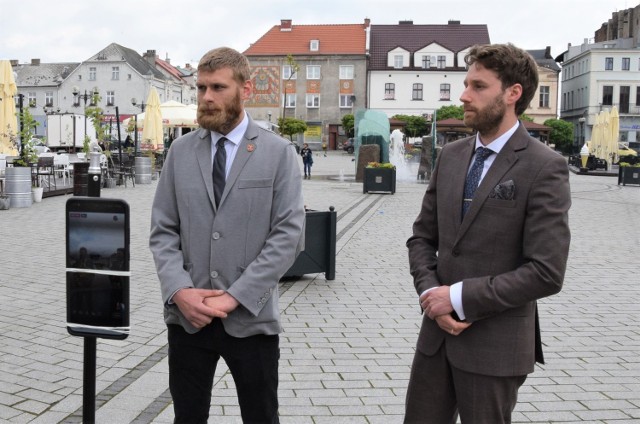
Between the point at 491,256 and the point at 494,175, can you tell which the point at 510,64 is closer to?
the point at 494,175

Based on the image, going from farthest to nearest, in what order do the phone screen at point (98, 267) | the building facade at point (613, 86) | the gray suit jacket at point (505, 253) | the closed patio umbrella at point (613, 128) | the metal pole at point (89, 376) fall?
the building facade at point (613, 86) → the closed patio umbrella at point (613, 128) → the metal pole at point (89, 376) → the phone screen at point (98, 267) → the gray suit jacket at point (505, 253)

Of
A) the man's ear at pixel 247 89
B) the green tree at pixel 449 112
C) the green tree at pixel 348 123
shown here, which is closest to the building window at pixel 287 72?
the green tree at pixel 348 123

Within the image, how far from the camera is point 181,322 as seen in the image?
2891 mm

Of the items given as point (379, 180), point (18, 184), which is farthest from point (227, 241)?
point (379, 180)

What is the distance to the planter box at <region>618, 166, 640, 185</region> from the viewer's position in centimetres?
2814

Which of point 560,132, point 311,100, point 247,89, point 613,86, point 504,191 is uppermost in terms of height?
point 613,86

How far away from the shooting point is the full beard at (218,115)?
9.54ft

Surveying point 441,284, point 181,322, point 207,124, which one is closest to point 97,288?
point 181,322

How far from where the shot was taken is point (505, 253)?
2.58 meters

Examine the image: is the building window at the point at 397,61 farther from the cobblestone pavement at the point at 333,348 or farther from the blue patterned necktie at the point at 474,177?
the blue patterned necktie at the point at 474,177

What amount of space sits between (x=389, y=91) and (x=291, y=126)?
12.4m

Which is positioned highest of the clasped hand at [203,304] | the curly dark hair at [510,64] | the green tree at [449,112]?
the green tree at [449,112]

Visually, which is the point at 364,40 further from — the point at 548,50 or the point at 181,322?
the point at 181,322

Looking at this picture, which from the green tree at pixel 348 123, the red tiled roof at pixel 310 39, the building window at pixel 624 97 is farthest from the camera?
the building window at pixel 624 97
